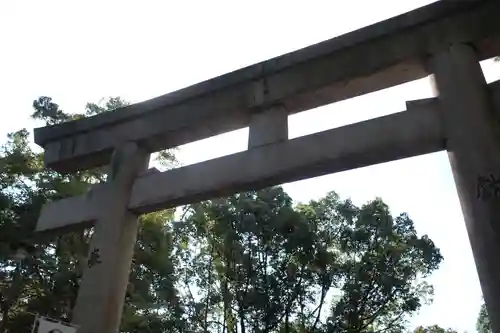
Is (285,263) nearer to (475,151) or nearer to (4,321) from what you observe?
(4,321)

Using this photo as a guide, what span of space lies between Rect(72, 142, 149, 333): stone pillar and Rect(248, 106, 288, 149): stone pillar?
1.08m

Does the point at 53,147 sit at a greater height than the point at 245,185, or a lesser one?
greater

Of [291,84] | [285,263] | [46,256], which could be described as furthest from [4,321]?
[291,84]

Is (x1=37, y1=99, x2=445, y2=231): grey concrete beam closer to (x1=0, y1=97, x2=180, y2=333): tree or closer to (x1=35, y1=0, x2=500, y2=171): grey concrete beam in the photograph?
(x1=35, y1=0, x2=500, y2=171): grey concrete beam

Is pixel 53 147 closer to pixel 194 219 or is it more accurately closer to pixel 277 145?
pixel 277 145

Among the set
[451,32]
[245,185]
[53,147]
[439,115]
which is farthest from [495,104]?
[53,147]

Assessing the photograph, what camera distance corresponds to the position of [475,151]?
2.59 m

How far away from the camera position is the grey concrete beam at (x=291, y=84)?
3.13 m

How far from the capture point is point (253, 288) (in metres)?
11.5

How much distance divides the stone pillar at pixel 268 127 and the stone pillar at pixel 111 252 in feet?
3.54

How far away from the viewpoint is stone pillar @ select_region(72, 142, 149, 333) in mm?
3236

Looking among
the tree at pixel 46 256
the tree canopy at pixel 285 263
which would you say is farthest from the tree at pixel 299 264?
the tree at pixel 46 256

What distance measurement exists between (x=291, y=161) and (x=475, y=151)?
112cm

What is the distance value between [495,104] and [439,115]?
323 millimetres
